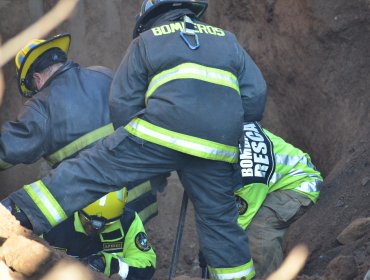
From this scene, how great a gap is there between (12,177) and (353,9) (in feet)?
12.8

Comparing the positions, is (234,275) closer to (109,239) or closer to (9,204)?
(109,239)

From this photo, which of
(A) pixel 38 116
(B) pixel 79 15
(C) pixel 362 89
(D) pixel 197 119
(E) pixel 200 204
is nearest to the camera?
(D) pixel 197 119

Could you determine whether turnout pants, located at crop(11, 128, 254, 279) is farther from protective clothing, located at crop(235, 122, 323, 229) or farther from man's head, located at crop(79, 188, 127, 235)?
man's head, located at crop(79, 188, 127, 235)

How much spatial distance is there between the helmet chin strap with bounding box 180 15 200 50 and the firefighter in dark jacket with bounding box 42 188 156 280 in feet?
4.01

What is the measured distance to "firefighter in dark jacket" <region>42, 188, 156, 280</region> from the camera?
17.9 feet

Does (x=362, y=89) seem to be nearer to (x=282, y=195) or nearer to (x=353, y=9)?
(x=353, y=9)

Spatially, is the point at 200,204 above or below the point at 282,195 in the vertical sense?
above

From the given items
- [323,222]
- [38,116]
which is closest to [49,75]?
[38,116]

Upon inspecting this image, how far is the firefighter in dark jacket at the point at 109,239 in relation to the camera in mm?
5453

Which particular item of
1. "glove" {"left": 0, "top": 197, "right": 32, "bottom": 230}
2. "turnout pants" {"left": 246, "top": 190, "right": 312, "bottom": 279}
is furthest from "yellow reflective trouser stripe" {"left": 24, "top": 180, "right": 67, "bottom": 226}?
"turnout pants" {"left": 246, "top": 190, "right": 312, "bottom": 279}

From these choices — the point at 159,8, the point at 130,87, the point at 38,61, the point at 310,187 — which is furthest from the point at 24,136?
the point at 310,187

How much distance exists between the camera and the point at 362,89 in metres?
6.45

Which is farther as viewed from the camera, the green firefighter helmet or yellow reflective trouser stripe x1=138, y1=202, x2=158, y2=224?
yellow reflective trouser stripe x1=138, y1=202, x2=158, y2=224

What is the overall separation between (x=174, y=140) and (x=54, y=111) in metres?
1.23
